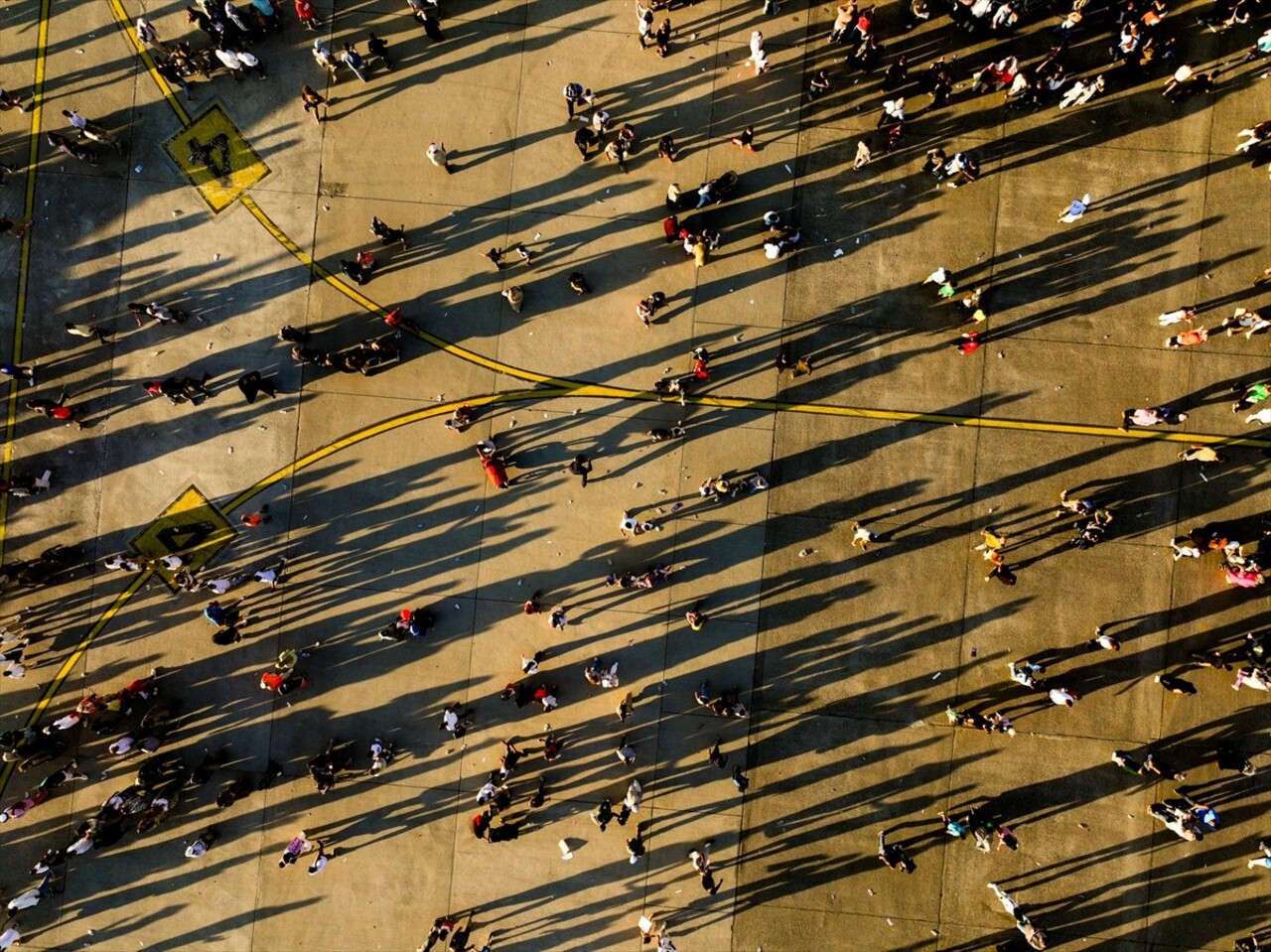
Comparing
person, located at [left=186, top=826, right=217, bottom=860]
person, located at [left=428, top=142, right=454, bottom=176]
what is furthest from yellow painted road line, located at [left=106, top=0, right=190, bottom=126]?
person, located at [left=186, top=826, right=217, bottom=860]

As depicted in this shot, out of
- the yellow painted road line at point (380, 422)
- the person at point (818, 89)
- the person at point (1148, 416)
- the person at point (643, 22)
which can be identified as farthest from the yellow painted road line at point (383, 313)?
the person at point (1148, 416)

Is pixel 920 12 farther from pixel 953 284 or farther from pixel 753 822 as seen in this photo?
pixel 753 822

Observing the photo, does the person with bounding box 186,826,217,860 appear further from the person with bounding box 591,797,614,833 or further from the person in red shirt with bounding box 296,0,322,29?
the person in red shirt with bounding box 296,0,322,29

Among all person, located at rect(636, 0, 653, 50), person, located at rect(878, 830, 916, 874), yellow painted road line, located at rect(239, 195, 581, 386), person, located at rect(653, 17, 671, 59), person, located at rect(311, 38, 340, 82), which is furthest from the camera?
yellow painted road line, located at rect(239, 195, 581, 386)

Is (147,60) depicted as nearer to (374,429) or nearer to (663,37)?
(374,429)

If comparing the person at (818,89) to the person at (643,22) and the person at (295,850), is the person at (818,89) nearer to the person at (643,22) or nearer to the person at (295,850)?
the person at (643,22)

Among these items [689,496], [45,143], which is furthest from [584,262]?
[45,143]

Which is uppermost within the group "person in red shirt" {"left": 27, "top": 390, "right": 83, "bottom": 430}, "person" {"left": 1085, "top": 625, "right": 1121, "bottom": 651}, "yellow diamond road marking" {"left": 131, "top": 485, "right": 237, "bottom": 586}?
"person in red shirt" {"left": 27, "top": 390, "right": 83, "bottom": 430}
